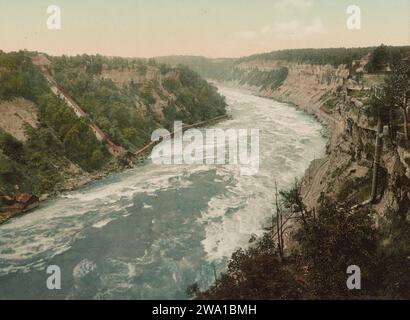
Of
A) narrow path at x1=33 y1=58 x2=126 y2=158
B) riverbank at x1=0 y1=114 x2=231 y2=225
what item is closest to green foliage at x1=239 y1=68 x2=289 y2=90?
narrow path at x1=33 y1=58 x2=126 y2=158

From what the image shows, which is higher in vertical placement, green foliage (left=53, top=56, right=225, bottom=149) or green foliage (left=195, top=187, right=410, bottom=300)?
green foliage (left=53, top=56, right=225, bottom=149)

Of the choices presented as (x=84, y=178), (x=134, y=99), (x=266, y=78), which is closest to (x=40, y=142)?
(x=84, y=178)

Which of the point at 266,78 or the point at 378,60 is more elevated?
the point at 266,78

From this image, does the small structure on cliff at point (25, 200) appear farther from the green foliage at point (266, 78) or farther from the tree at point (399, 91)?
the green foliage at point (266, 78)

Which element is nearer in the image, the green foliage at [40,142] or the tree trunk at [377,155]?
the tree trunk at [377,155]

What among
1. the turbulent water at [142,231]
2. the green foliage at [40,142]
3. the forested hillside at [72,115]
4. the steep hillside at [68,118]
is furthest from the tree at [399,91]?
the green foliage at [40,142]

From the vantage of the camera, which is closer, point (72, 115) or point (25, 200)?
point (25, 200)

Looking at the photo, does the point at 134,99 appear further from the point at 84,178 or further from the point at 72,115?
the point at 84,178

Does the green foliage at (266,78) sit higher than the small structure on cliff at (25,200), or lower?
higher

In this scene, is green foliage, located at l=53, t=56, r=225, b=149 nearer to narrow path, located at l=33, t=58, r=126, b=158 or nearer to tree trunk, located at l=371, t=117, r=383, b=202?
narrow path, located at l=33, t=58, r=126, b=158
